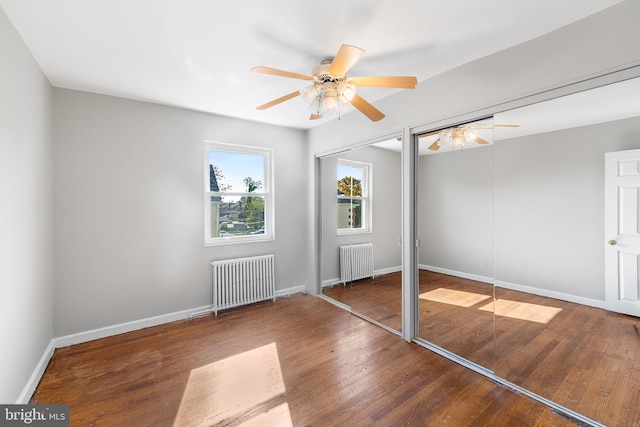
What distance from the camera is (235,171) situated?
12.5 ft

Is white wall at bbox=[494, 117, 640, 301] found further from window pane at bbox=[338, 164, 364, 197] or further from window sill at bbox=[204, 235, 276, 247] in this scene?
window sill at bbox=[204, 235, 276, 247]

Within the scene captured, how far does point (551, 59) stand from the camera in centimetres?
182

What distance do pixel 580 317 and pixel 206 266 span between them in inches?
162

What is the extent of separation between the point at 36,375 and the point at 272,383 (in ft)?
6.32

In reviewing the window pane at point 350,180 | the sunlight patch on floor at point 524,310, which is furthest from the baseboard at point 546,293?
the window pane at point 350,180

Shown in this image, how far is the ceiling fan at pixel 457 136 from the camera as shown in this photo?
2434 mm

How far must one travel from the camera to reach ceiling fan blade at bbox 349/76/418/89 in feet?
6.06

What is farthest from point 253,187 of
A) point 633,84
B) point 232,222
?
point 633,84

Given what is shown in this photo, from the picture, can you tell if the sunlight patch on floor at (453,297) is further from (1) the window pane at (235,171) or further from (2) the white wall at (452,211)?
(1) the window pane at (235,171)

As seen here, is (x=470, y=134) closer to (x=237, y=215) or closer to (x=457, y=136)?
(x=457, y=136)

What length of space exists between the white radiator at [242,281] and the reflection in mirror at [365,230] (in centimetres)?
92

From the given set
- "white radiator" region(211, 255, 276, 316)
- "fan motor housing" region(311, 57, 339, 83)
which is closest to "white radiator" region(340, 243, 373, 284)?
"white radiator" region(211, 255, 276, 316)

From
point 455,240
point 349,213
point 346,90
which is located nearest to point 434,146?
point 455,240

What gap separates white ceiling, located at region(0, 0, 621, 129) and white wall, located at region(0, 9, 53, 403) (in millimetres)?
280
